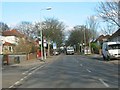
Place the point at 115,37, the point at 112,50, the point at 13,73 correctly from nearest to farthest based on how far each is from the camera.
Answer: the point at 13,73 → the point at 112,50 → the point at 115,37

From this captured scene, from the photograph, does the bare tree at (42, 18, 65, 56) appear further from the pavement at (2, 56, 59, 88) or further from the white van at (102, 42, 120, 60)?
the pavement at (2, 56, 59, 88)

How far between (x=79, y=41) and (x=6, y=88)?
109093 millimetres

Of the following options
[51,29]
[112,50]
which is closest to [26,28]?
[51,29]

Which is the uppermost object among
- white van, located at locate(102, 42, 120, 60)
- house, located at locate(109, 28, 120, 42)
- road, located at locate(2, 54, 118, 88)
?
house, located at locate(109, 28, 120, 42)

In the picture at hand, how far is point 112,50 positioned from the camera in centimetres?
4247

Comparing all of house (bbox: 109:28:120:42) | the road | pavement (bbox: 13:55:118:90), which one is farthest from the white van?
house (bbox: 109:28:120:42)

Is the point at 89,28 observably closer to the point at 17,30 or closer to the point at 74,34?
the point at 74,34

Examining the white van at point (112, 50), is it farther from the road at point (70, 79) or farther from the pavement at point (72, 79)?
the pavement at point (72, 79)

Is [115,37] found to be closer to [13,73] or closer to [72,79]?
[13,73]

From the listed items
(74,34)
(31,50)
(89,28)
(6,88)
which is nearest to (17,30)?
(74,34)

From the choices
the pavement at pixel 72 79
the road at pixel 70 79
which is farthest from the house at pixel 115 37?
the pavement at pixel 72 79

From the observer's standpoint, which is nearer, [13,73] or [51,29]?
[13,73]

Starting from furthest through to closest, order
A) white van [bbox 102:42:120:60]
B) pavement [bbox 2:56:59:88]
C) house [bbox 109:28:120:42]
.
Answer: house [bbox 109:28:120:42] < white van [bbox 102:42:120:60] < pavement [bbox 2:56:59:88]

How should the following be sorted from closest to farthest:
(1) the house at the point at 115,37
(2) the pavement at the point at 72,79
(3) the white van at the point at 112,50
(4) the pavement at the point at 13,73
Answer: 1. (2) the pavement at the point at 72,79
2. (4) the pavement at the point at 13,73
3. (3) the white van at the point at 112,50
4. (1) the house at the point at 115,37
